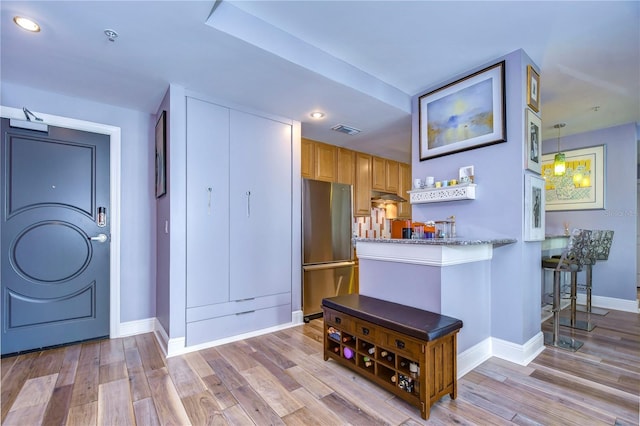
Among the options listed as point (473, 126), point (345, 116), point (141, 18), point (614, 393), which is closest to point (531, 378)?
point (614, 393)

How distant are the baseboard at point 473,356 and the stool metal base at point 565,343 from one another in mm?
740

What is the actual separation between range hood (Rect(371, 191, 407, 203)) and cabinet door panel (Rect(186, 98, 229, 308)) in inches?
106

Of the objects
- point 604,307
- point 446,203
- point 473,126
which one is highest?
point 473,126

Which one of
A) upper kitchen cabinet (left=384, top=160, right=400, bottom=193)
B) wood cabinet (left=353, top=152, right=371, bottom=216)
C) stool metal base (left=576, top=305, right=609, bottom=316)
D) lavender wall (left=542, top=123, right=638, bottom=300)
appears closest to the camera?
stool metal base (left=576, top=305, right=609, bottom=316)

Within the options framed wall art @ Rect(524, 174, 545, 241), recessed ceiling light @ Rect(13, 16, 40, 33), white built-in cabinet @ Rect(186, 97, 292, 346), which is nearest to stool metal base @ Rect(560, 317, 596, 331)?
framed wall art @ Rect(524, 174, 545, 241)

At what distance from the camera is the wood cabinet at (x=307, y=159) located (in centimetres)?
396

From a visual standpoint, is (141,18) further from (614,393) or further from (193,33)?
(614,393)

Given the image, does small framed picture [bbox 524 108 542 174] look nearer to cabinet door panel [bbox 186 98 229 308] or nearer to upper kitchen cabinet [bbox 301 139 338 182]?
upper kitchen cabinet [bbox 301 139 338 182]

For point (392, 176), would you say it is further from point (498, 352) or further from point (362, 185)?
point (498, 352)

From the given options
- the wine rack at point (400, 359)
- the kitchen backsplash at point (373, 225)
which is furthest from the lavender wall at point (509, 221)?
the kitchen backsplash at point (373, 225)

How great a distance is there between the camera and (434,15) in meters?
1.98

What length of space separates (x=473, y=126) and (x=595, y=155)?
2.88 meters

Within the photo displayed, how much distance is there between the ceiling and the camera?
6.09 feet

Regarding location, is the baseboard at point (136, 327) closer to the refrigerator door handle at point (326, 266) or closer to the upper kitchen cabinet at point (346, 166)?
the refrigerator door handle at point (326, 266)
